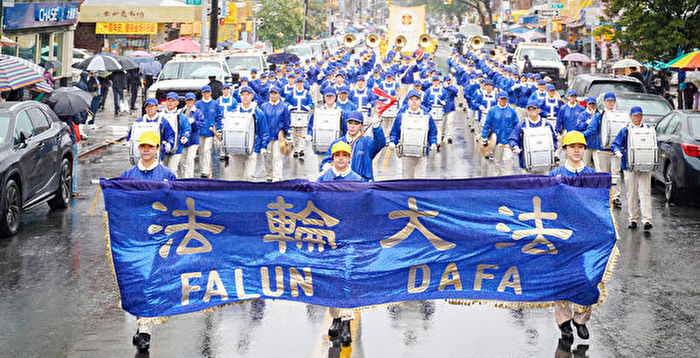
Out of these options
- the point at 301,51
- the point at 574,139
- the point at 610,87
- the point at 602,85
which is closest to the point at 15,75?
the point at 574,139

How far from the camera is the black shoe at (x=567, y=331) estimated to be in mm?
8820

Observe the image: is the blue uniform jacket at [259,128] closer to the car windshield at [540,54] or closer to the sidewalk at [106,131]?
the sidewalk at [106,131]

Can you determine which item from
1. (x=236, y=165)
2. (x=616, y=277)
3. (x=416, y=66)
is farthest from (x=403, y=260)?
(x=416, y=66)

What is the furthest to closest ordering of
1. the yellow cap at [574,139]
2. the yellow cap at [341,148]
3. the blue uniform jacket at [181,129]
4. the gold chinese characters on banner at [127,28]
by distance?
the gold chinese characters on banner at [127,28]
the blue uniform jacket at [181,129]
the yellow cap at [574,139]
the yellow cap at [341,148]

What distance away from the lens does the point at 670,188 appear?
16.6m

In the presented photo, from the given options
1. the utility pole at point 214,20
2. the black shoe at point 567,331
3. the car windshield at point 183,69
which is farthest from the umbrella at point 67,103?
the utility pole at point 214,20

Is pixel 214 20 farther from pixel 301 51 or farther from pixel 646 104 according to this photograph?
pixel 646 104

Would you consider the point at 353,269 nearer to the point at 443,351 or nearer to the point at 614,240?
the point at 443,351

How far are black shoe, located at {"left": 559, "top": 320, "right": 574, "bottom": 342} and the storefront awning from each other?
40633 mm

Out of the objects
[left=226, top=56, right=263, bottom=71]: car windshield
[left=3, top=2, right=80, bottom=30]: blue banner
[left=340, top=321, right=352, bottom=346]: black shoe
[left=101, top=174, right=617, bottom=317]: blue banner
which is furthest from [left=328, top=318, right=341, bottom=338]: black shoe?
[left=226, top=56, right=263, bottom=71]: car windshield

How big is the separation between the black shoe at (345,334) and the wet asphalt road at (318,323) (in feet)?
0.30

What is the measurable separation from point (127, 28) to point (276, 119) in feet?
105

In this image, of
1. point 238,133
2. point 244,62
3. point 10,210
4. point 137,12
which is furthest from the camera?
point 137,12

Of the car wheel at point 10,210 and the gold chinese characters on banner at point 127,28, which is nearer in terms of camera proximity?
the car wheel at point 10,210
